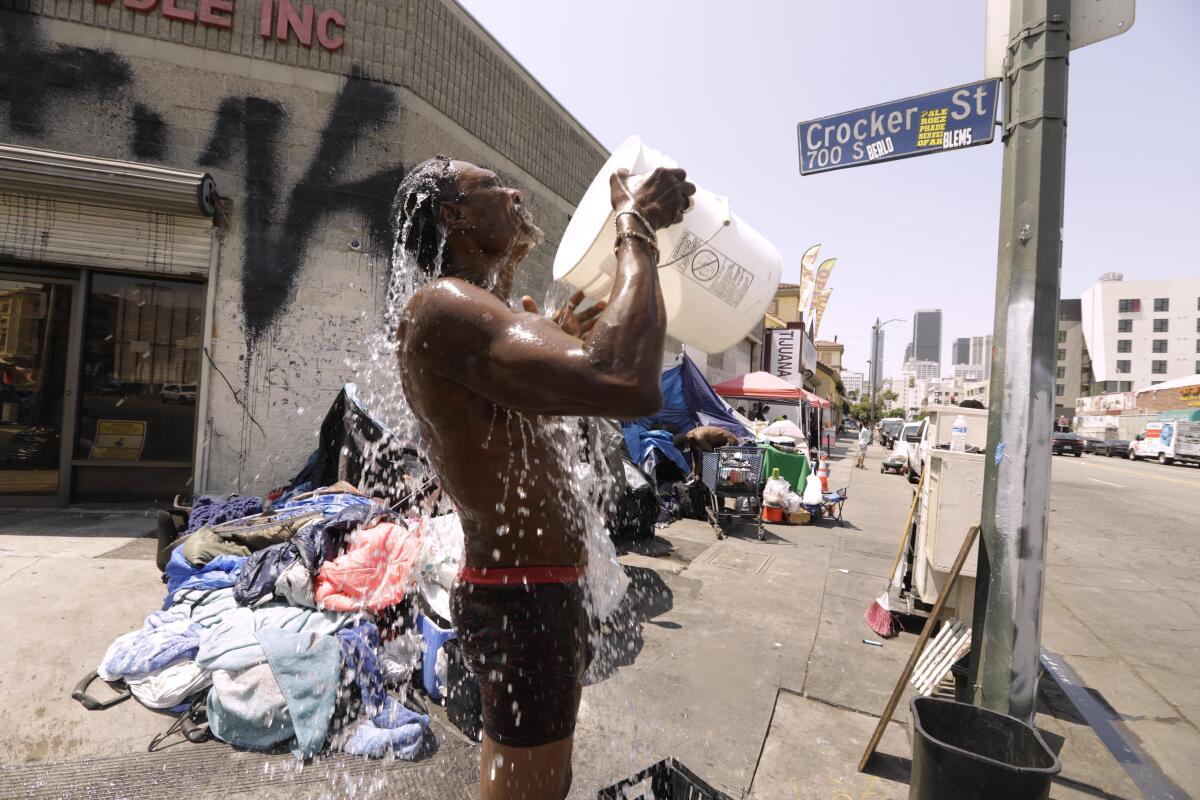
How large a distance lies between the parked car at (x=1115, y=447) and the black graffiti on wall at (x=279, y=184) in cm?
4119

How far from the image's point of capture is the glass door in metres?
6.35

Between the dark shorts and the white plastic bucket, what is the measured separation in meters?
1.13

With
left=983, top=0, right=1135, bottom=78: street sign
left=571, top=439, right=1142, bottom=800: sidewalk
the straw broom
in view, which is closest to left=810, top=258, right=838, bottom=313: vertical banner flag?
left=571, top=439, right=1142, bottom=800: sidewalk

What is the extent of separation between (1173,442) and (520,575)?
37.1 meters

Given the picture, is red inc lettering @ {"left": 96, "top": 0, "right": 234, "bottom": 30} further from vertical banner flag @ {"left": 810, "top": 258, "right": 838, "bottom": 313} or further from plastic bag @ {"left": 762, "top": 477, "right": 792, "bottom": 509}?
vertical banner flag @ {"left": 810, "top": 258, "right": 838, "bottom": 313}

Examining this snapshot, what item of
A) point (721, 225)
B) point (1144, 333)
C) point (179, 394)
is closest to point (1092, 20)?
point (721, 225)

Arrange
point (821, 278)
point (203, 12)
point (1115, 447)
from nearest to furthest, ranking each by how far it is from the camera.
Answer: point (203, 12)
point (821, 278)
point (1115, 447)

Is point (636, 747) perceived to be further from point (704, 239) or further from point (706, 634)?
point (704, 239)

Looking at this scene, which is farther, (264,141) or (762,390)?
(762,390)

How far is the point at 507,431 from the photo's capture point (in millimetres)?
1378

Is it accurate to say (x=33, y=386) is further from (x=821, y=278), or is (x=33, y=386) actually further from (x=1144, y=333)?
(x=1144, y=333)

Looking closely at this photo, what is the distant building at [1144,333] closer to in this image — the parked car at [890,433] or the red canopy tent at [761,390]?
the parked car at [890,433]

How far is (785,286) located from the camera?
109 ft

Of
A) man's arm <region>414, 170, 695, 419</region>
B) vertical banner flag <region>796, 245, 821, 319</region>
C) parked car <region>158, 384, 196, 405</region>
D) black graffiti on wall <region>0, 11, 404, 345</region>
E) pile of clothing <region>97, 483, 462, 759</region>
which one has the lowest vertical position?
pile of clothing <region>97, 483, 462, 759</region>
